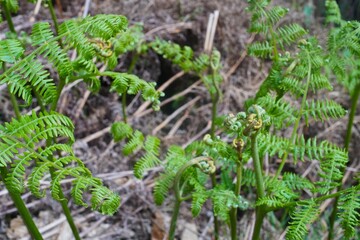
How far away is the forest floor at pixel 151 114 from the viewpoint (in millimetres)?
2424

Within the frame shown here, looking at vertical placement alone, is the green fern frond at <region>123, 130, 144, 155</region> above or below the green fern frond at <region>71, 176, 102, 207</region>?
below

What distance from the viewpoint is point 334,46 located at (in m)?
1.71

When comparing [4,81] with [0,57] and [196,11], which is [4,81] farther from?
[196,11]

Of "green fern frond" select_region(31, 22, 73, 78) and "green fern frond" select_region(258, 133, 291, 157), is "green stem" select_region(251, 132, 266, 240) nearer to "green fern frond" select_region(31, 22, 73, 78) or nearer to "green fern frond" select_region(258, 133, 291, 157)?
"green fern frond" select_region(258, 133, 291, 157)

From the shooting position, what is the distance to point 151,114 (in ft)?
9.98

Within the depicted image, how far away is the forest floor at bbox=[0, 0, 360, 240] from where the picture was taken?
2.42 meters

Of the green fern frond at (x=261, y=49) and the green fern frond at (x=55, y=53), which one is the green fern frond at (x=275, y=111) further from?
the green fern frond at (x=55, y=53)

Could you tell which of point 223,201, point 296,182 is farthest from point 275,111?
point 223,201

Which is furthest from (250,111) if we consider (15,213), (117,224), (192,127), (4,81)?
(192,127)

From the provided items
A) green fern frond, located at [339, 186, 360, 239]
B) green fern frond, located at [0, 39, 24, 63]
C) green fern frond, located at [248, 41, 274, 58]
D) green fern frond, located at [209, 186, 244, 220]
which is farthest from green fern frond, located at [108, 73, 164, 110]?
green fern frond, located at [339, 186, 360, 239]

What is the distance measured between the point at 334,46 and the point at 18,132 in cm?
111

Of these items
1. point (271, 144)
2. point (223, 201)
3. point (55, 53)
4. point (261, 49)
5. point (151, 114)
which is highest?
point (55, 53)

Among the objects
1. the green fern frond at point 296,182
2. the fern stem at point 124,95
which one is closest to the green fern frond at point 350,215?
the green fern frond at point 296,182

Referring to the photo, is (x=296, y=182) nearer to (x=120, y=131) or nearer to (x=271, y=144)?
(x=271, y=144)
